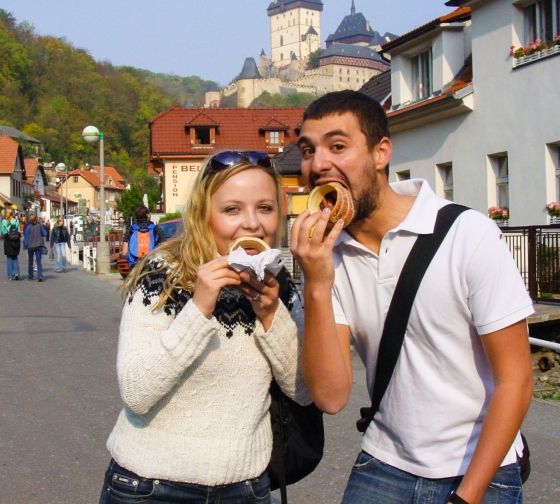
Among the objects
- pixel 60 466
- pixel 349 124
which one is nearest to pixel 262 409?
pixel 349 124

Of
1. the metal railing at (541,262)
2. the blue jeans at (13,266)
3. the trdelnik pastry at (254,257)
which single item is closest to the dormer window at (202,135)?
the blue jeans at (13,266)

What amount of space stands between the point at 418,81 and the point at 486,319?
21.8 metres

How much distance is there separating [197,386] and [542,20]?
56.0 feet

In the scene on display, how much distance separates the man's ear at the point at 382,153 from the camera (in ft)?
8.54

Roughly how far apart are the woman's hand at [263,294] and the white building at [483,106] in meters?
15.5

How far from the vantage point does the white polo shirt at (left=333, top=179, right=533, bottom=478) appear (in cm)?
234

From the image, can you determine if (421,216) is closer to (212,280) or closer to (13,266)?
(212,280)

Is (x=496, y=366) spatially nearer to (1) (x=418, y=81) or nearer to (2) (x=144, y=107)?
(1) (x=418, y=81)

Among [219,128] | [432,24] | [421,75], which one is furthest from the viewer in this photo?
[219,128]

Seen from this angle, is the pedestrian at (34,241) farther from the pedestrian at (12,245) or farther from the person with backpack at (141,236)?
the person with backpack at (141,236)

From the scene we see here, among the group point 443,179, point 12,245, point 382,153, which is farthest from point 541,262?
point 12,245

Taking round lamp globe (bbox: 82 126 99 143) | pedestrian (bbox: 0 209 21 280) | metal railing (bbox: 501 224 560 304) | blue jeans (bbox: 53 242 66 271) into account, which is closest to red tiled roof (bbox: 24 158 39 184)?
blue jeans (bbox: 53 242 66 271)

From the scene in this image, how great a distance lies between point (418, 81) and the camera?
23.2m

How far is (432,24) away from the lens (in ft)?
69.8
